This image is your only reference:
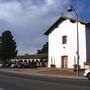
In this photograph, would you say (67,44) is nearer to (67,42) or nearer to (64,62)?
(67,42)

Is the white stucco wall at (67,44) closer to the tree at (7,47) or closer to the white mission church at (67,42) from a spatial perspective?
the white mission church at (67,42)

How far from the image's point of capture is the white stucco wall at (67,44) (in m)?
50.8

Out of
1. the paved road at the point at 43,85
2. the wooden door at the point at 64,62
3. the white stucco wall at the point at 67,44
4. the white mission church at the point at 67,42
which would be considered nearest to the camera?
the paved road at the point at 43,85

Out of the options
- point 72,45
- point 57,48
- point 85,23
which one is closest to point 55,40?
point 57,48

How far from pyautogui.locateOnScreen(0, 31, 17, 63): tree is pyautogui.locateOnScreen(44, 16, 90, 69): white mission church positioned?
42165 mm

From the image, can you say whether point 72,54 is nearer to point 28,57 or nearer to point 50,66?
point 50,66

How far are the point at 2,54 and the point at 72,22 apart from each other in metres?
49.7

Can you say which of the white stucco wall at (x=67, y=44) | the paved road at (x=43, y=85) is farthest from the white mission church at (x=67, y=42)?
the paved road at (x=43, y=85)

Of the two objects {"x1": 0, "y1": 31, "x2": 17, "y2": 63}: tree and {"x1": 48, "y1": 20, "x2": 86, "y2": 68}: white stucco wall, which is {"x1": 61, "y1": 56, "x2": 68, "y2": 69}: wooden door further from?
{"x1": 0, "y1": 31, "x2": 17, "y2": 63}: tree

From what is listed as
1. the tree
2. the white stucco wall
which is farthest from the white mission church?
the tree

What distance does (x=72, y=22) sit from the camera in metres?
53.5

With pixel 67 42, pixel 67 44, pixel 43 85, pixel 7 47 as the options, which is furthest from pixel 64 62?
pixel 7 47

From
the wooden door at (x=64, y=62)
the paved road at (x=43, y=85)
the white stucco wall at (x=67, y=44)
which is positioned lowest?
the paved road at (x=43, y=85)

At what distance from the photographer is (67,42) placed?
54062 mm
